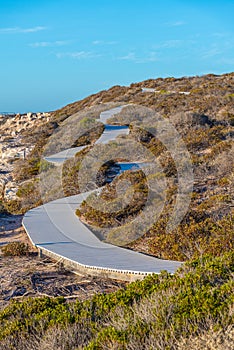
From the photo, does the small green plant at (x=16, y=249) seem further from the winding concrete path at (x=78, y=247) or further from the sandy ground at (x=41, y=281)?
the winding concrete path at (x=78, y=247)

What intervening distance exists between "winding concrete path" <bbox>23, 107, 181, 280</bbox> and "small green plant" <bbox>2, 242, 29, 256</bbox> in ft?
0.84

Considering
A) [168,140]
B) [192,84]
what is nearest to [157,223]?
[168,140]

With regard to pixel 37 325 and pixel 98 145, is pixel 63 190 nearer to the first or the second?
pixel 98 145

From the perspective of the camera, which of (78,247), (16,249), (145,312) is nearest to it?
(145,312)

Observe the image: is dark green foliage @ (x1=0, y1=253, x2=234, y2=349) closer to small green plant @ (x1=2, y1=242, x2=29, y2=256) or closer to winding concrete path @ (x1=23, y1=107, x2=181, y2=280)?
winding concrete path @ (x1=23, y1=107, x2=181, y2=280)

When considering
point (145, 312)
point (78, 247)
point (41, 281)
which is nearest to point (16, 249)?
→ point (78, 247)

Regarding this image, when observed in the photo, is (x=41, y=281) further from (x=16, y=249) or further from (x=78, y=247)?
(x=16, y=249)

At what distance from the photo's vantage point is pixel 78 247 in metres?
9.68

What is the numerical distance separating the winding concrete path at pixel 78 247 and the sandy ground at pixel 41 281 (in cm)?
21

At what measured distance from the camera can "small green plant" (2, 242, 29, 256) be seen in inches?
392

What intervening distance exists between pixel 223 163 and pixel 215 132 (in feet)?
15.0

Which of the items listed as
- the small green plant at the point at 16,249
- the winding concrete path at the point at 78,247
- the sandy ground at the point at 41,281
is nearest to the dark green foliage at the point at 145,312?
the sandy ground at the point at 41,281

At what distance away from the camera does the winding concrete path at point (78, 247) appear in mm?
8151

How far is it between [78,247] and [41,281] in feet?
4.80
